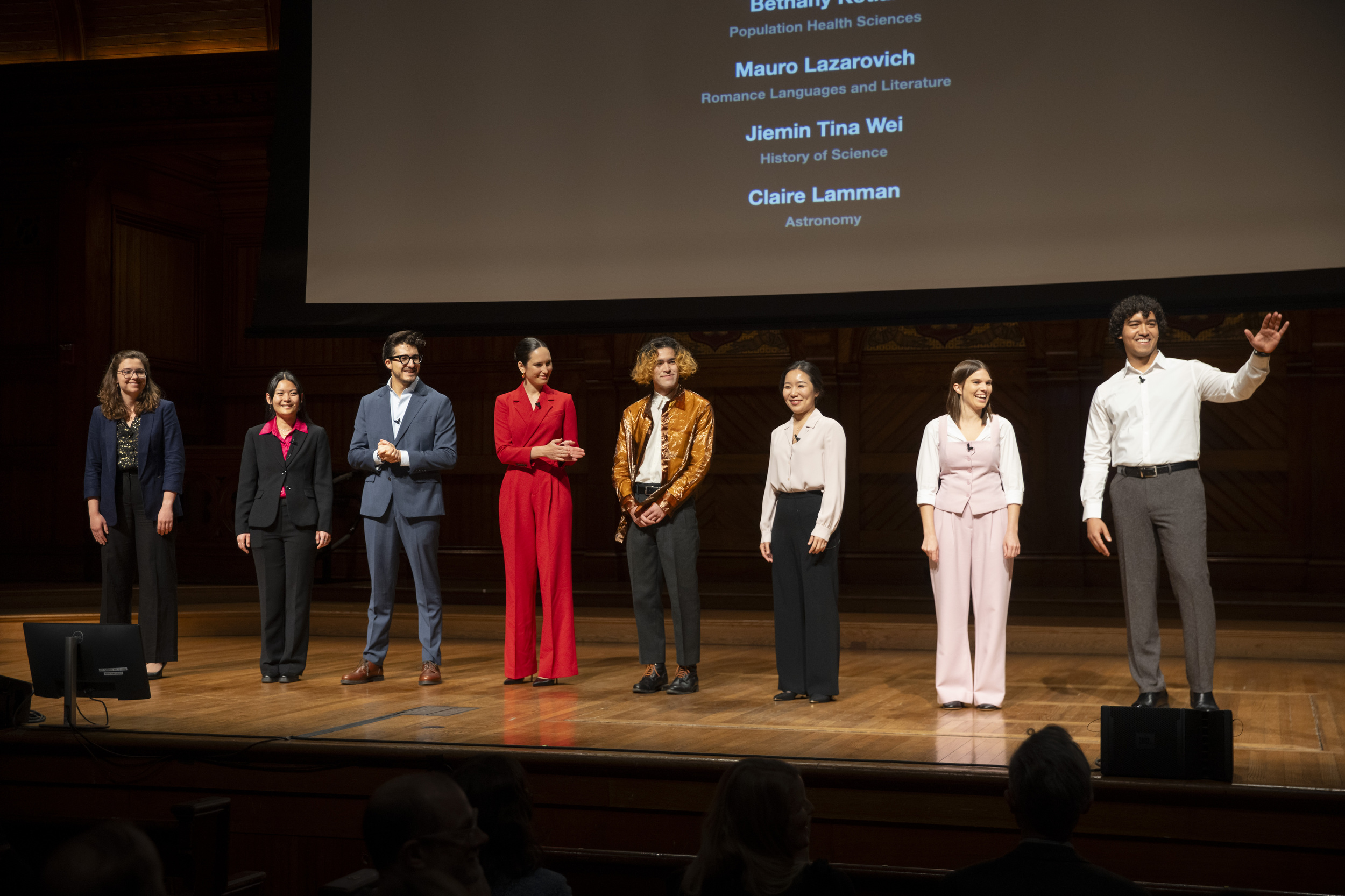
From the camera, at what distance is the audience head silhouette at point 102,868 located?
4.44 feet

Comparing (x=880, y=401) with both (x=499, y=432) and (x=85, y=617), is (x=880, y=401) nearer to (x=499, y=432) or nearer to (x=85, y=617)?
(x=499, y=432)

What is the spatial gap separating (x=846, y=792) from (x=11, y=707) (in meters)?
2.66

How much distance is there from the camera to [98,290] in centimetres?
888

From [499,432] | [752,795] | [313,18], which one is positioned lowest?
[752,795]

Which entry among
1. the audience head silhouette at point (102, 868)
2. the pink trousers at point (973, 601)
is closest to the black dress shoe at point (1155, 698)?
the pink trousers at point (973, 601)

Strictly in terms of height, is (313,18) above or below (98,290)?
above

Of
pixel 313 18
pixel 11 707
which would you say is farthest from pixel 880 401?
pixel 11 707

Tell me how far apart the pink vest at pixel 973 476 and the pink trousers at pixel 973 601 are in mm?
29

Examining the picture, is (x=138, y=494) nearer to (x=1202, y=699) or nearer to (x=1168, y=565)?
(x=1168, y=565)

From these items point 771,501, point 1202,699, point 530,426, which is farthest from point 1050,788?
point 530,426

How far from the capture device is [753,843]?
6.13 ft

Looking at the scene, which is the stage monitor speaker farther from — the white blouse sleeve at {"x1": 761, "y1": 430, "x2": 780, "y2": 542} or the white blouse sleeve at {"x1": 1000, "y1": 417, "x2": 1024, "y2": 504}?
the white blouse sleeve at {"x1": 761, "y1": 430, "x2": 780, "y2": 542}

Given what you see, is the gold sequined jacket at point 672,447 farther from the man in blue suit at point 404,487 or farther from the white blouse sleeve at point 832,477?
the man in blue suit at point 404,487

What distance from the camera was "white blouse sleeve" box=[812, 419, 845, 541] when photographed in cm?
440
